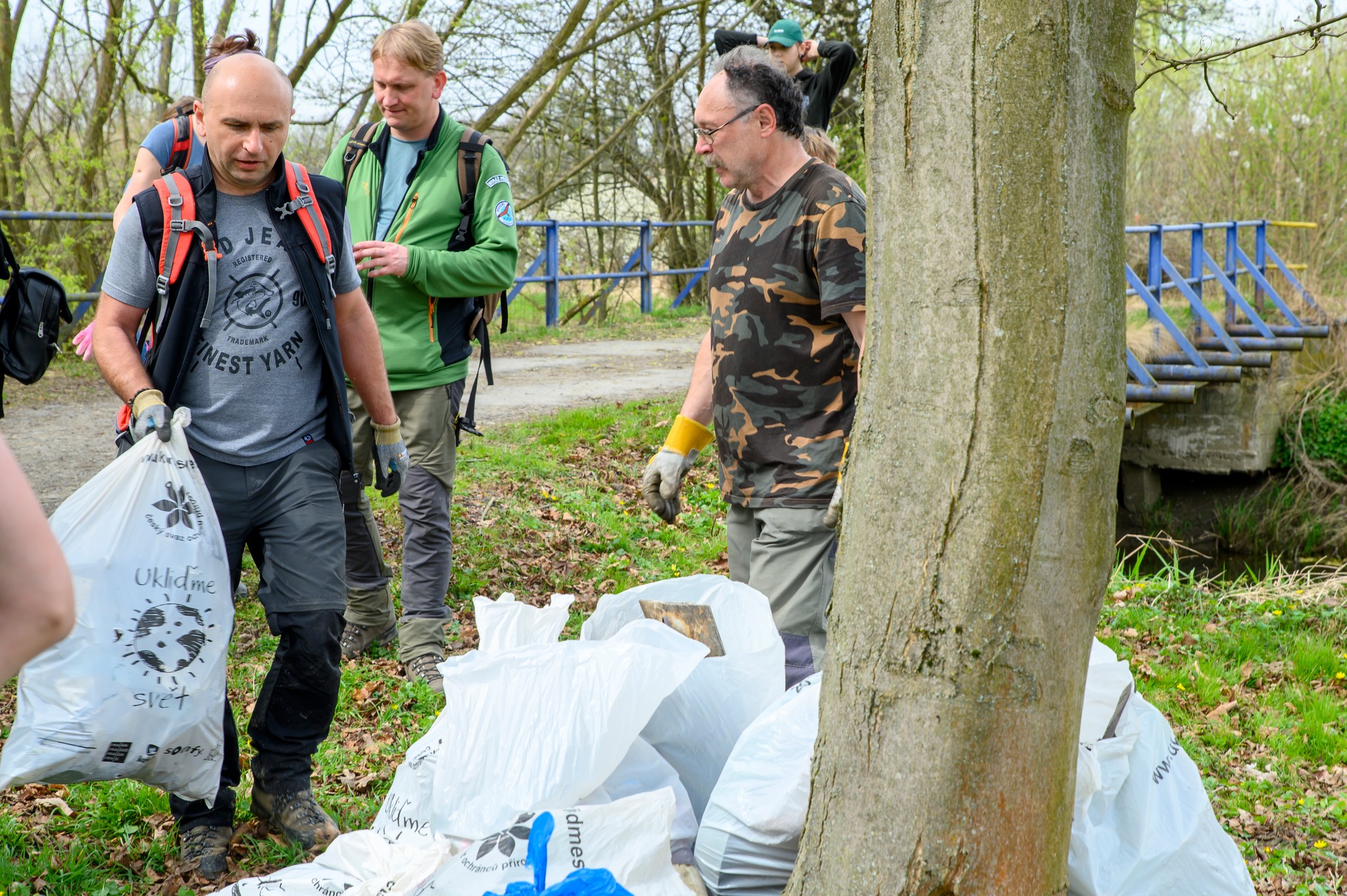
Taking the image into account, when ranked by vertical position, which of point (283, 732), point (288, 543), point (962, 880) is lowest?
point (283, 732)

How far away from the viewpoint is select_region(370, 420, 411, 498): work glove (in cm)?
302

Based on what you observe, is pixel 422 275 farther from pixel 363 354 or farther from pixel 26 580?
pixel 26 580

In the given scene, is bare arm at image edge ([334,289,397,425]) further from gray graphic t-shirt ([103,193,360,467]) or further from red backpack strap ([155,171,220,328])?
red backpack strap ([155,171,220,328])

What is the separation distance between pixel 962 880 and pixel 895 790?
16 cm

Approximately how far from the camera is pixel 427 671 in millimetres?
3814

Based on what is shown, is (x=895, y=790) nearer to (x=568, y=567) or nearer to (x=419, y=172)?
(x=419, y=172)

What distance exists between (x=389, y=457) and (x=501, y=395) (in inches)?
220

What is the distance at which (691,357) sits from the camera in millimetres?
11062

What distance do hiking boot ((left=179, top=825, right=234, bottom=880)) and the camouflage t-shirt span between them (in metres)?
1.54

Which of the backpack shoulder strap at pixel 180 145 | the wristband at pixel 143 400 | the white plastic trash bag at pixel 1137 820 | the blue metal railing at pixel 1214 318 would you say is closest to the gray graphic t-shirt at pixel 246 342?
the wristband at pixel 143 400

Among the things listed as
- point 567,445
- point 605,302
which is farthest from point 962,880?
point 605,302

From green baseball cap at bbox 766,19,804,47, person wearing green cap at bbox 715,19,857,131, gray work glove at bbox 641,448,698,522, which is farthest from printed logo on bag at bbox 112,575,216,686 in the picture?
green baseball cap at bbox 766,19,804,47

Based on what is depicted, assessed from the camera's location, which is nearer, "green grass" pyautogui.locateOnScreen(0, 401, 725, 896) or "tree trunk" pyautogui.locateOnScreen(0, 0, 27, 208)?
"green grass" pyautogui.locateOnScreen(0, 401, 725, 896)

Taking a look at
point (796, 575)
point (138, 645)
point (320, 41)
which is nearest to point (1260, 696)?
point (796, 575)
